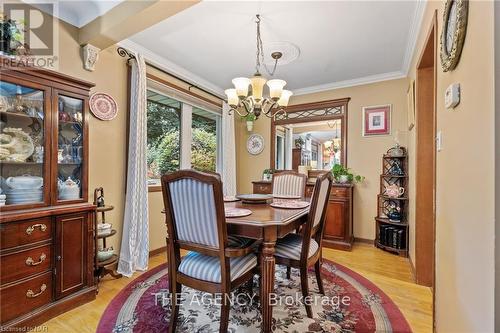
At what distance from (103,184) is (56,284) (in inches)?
38.5

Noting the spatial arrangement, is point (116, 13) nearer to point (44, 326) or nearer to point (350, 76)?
point (44, 326)

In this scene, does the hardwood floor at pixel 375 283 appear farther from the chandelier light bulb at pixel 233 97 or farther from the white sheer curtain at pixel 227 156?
the chandelier light bulb at pixel 233 97

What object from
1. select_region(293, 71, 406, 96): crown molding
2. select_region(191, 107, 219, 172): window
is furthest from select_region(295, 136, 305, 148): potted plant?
select_region(191, 107, 219, 172): window

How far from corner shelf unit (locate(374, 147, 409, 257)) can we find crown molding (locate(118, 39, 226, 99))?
2.80 metres

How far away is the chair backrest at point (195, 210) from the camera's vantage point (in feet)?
4.43

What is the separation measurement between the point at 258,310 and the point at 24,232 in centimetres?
169

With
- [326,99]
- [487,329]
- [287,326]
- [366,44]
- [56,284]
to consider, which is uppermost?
[366,44]

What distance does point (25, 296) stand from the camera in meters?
1.58

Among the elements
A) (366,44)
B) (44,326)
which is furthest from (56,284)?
(366,44)

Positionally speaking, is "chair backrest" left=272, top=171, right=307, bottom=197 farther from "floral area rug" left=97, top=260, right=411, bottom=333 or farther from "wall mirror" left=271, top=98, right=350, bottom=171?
"wall mirror" left=271, top=98, right=350, bottom=171

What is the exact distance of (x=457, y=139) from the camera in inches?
46.7

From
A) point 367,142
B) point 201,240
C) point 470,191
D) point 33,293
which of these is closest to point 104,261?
point 33,293

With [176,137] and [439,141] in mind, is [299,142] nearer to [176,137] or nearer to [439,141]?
[176,137]

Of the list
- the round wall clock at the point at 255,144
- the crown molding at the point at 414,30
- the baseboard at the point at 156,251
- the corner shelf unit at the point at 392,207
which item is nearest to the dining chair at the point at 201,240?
the baseboard at the point at 156,251
